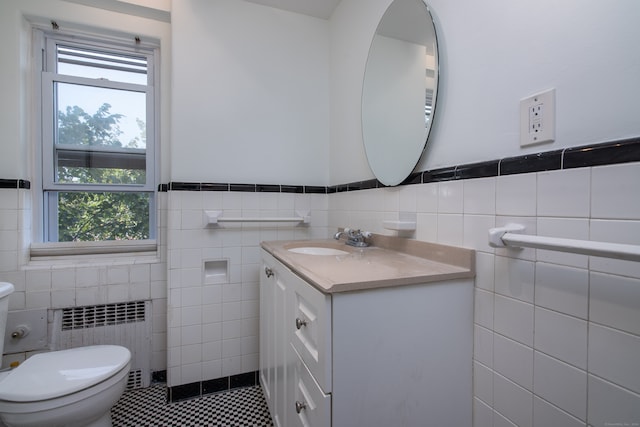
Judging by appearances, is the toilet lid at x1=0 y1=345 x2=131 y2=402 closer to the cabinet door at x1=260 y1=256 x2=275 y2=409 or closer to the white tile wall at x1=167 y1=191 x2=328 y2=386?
the white tile wall at x1=167 y1=191 x2=328 y2=386

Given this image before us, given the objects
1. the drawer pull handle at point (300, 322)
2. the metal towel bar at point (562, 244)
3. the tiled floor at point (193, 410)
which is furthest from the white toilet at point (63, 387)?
the metal towel bar at point (562, 244)

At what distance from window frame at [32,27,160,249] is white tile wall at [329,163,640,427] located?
1.85m

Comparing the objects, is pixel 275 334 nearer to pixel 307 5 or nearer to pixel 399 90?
pixel 399 90

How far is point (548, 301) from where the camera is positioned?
0.69 metres

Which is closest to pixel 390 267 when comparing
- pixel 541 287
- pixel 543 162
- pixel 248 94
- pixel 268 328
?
pixel 541 287

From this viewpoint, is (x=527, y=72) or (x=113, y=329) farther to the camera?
(x=113, y=329)

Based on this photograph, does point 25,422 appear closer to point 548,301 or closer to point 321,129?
point 548,301

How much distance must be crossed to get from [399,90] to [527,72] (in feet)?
1.84

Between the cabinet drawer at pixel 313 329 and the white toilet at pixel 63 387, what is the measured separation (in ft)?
2.83

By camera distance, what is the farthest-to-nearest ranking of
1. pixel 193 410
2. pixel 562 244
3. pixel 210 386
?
1. pixel 210 386
2. pixel 193 410
3. pixel 562 244

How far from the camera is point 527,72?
2.43ft

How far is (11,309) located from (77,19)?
1.64 metres

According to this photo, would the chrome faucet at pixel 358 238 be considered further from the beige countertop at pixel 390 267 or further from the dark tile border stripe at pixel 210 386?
the dark tile border stripe at pixel 210 386

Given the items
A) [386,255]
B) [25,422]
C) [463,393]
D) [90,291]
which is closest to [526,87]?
[386,255]
